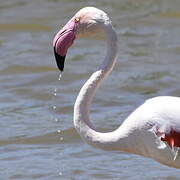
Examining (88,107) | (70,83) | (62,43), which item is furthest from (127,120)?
(70,83)

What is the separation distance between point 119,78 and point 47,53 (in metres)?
1.78

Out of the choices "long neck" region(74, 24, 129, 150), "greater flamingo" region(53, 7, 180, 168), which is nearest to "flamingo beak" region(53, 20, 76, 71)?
"greater flamingo" region(53, 7, 180, 168)

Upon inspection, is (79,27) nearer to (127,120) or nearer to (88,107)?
(88,107)

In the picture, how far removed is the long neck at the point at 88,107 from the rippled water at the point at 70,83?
4.17ft

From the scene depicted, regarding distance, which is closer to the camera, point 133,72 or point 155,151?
point 155,151

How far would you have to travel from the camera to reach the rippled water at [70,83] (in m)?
8.02

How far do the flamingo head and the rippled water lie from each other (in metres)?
1.66

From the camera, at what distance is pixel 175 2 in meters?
14.6

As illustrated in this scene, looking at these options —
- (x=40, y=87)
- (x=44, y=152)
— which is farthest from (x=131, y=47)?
(x=44, y=152)

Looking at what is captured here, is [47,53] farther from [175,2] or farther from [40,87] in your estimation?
[175,2]

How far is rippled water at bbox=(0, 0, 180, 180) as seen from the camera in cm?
802

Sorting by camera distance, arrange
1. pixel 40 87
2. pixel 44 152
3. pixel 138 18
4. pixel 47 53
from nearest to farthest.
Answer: pixel 44 152
pixel 40 87
pixel 47 53
pixel 138 18

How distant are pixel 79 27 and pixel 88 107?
2.18 ft

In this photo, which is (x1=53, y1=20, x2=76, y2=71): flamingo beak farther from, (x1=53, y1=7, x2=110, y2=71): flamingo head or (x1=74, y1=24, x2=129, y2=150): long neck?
(x1=74, y1=24, x2=129, y2=150): long neck
